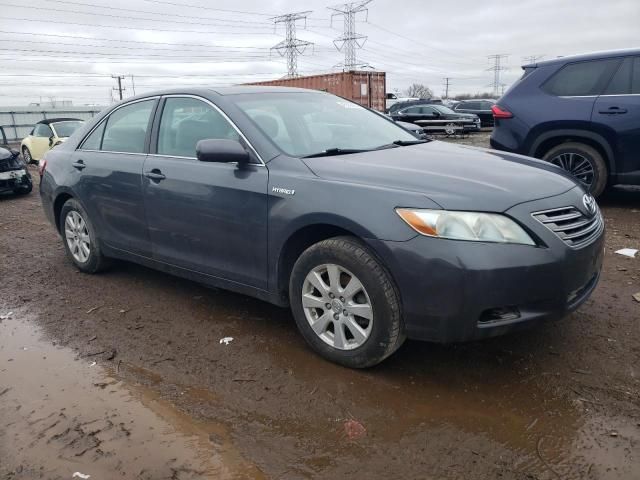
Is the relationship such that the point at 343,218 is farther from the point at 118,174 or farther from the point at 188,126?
A: the point at 118,174

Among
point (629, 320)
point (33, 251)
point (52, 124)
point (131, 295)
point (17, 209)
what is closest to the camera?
point (629, 320)

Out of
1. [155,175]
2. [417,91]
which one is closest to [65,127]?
[155,175]

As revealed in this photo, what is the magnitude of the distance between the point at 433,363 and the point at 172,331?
1.82 metres

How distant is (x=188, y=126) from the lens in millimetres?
4094

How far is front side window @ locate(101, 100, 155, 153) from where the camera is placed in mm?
4445

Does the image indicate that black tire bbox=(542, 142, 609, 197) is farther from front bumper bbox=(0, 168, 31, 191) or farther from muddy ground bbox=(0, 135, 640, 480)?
front bumper bbox=(0, 168, 31, 191)

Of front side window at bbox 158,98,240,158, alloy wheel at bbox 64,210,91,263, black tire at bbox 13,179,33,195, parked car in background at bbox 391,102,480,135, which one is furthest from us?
parked car in background at bbox 391,102,480,135

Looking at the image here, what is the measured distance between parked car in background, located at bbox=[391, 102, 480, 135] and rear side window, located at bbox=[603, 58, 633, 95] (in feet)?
45.4

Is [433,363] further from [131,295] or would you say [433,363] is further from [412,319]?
[131,295]

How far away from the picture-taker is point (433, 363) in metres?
3.27

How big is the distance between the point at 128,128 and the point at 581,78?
5287 millimetres

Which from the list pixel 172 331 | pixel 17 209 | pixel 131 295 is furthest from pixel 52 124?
pixel 172 331

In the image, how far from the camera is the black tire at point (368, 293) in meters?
2.92

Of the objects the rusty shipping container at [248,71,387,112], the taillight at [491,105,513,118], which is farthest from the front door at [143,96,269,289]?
the rusty shipping container at [248,71,387,112]
